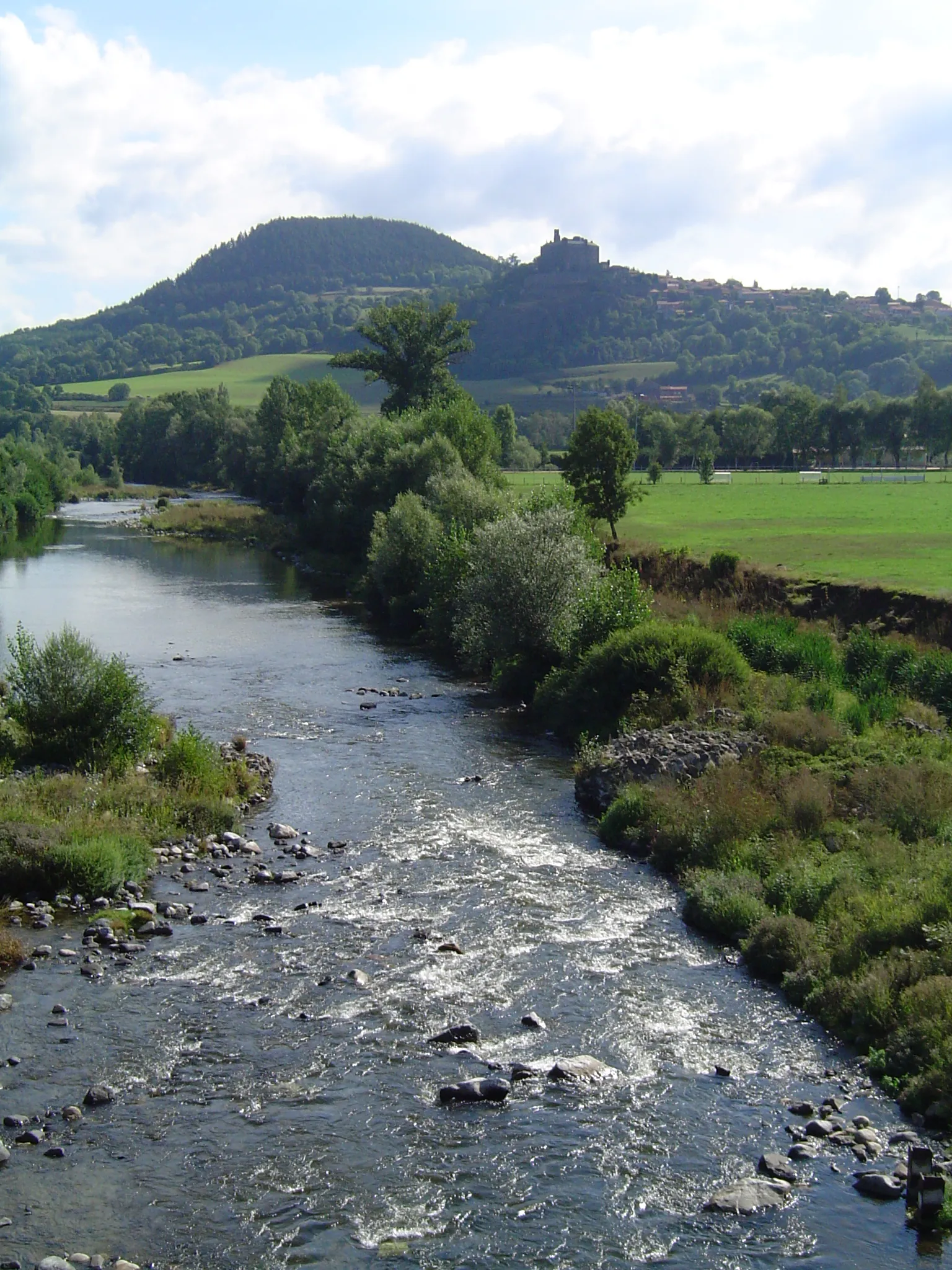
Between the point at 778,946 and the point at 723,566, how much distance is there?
32.1 m

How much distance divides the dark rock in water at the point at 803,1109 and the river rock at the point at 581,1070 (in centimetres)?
236

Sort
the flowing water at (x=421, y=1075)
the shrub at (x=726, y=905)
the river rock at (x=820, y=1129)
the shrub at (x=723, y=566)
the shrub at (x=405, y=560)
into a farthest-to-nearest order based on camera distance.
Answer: the shrub at (x=405, y=560) < the shrub at (x=723, y=566) < the shrub at (x=726, y=905) < the river rock at (x=820, y=1129) < the flowing water at (x=421, y=1075)

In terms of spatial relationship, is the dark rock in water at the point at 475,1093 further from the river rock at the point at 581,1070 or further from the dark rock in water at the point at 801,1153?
the dark rock in water at the point at 801,1153

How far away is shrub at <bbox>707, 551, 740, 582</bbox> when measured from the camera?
4988cm

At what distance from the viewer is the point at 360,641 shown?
5400cm

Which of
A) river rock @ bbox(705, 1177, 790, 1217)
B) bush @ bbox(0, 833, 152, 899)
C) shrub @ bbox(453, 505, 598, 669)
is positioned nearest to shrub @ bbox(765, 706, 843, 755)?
shrub @ bbox(453, 505, 598, 669)

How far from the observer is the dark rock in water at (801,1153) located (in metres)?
14.2

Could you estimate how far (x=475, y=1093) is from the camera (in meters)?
15.5

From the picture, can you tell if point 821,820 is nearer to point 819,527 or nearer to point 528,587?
point 528,587

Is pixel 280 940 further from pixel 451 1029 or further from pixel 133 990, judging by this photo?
pixel 451 1029

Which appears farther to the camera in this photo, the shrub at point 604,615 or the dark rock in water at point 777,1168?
the shrub at point 604,615

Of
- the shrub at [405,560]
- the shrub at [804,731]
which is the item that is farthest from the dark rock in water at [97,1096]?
the shrub at [405,560]

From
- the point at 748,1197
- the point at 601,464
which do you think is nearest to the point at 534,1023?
the point at 748,1197

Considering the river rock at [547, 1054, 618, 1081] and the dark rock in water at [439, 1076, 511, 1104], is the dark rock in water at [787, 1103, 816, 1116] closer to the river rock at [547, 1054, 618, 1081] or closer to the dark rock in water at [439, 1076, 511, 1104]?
the river rock at [547, 1054, 618, 1081]
